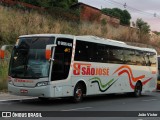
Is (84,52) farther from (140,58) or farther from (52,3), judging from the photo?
(52,3)

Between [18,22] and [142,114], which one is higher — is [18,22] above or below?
above

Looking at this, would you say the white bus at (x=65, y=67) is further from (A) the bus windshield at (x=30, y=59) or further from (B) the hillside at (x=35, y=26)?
(B) the hillside at (x=35, y=26)

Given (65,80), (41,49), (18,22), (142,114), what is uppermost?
(18,22)

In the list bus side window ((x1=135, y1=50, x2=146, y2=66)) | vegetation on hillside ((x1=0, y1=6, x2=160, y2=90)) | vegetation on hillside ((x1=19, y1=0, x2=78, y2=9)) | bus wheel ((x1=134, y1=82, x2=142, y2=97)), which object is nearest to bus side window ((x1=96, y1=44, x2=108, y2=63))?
bus side window ((x1=135, y1=50, x2=146, y2=66))

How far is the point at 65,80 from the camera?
17.9 meters

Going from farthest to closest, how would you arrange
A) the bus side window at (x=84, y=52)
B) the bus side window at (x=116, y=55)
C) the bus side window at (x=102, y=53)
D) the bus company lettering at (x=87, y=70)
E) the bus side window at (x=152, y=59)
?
the bus side window at (x=152, y=59), the bus side window at (x=116, y=55), the bus side window at (x=102, y=53), the bus side window at (x=84, y=52), the bus company lettering at (x=87, y=70)

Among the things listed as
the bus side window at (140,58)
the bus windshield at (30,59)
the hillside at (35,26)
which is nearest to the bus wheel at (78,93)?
the bus windshield at (30,59)

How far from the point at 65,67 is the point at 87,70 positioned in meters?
1.93

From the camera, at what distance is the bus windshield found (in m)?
17.1

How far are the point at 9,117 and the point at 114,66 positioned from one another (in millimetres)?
9954

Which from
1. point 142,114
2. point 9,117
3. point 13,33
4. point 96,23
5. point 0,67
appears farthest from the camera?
point 96,23

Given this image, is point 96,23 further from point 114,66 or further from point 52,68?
point 52,68

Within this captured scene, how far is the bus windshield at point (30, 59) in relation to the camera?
1714cm

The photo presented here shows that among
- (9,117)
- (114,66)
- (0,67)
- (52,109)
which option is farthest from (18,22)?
(9,117)
